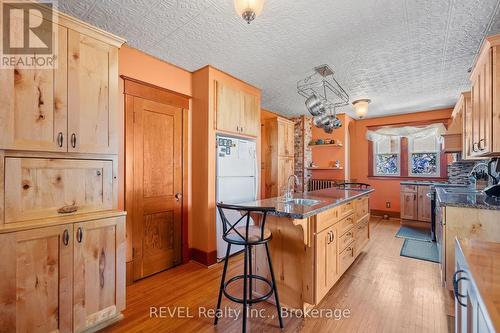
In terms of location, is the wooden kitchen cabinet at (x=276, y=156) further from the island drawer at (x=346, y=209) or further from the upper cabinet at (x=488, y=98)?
the upper cabinet at (x=488, y=98)

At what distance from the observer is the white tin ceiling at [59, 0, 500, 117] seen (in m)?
1.94

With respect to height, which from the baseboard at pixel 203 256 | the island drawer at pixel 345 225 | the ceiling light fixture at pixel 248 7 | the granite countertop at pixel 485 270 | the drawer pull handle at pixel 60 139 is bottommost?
the baseboard at pixel 203 256

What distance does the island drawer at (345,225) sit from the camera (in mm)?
2432

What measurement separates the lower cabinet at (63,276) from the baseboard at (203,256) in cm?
123

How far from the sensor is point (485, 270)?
0.90 m

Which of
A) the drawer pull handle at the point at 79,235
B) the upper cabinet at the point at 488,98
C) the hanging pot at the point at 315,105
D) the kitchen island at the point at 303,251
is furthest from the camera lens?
the hanging pot at the point at 315,105

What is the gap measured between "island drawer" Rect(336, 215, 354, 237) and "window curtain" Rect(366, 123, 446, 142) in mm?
3892

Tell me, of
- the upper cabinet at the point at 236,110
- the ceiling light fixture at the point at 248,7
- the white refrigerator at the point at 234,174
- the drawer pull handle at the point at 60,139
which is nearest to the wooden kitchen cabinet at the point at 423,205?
the white refrigerator at the point at 234,174

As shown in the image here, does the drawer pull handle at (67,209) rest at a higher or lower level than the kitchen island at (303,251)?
higher

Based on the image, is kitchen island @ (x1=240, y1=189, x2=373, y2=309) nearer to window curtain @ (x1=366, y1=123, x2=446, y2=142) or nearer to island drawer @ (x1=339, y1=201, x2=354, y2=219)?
island drawer @ (x1=339, y1=201, x2=354, y2=219)

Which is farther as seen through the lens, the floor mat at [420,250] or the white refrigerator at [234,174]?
the floor mat at [420,250]

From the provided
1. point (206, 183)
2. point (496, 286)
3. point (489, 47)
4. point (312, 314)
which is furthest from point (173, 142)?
point (489, 47)

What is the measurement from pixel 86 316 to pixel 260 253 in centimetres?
144

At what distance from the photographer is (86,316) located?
174 cm
